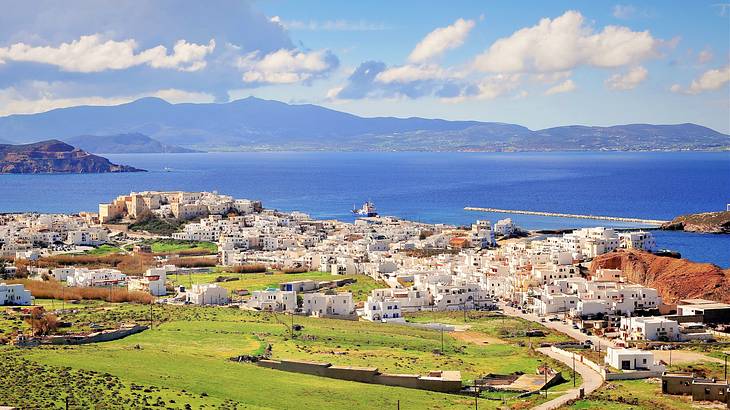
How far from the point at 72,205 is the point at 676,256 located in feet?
249

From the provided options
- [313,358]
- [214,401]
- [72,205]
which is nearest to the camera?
[214,401]

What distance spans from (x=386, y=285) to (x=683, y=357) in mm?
20867

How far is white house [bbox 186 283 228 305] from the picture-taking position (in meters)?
46.7

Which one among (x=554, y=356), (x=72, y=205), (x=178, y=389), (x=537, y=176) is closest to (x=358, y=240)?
(x=554, y=356)

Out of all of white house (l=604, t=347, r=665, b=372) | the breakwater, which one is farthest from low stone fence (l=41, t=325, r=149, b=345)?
the breakwater

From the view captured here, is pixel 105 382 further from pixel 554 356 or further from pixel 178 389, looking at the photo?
pixel 554 356

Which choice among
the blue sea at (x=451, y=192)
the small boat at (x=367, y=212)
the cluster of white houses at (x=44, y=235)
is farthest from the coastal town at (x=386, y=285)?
the small boat at (x=367, y=212)

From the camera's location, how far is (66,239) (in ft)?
244

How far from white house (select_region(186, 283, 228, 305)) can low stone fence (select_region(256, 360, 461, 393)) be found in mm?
15139

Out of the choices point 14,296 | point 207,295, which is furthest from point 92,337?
point 207,295

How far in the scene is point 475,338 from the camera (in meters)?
38.7

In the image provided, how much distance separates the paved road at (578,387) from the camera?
27703 mm

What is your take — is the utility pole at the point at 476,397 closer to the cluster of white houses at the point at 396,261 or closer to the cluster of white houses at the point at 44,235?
the cluster of white houses at the point at 396,261

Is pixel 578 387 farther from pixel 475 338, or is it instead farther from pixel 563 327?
pixel 563 327
